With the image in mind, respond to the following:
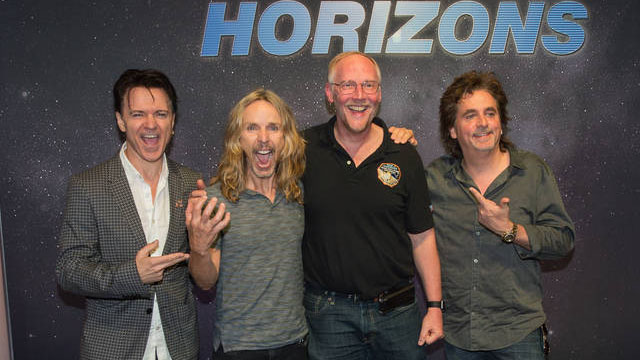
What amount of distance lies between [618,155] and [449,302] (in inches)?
76.7

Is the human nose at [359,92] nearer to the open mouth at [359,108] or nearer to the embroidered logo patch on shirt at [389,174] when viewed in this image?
the open mouth at [359,108]

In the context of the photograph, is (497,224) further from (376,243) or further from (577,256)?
(577,256)

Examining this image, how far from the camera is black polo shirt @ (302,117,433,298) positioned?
249cm

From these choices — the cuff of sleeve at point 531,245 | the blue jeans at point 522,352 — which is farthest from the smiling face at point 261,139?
the blue jeans at point 522,352

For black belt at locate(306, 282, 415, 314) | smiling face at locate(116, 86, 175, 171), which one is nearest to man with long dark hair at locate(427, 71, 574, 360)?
black belt at locate(306, 282, 415, 314)

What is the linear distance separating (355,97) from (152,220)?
1.18m

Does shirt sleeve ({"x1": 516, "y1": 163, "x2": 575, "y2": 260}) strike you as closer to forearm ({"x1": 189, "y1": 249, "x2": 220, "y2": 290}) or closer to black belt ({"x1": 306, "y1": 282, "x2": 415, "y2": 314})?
black belt ({"x1": 306, "y1": 282, "x2": 415, "y2": 314})

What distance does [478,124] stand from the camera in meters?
2.54

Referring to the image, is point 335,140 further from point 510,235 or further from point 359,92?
point 510,235

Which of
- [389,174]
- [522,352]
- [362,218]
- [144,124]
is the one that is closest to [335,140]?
[389,174]

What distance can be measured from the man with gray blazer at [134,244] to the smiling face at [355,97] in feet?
2.87

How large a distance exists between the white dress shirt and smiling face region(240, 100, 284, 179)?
0.47 meters

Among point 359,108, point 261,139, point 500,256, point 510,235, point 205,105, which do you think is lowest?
point 500,256

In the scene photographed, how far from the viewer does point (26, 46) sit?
347 cm
